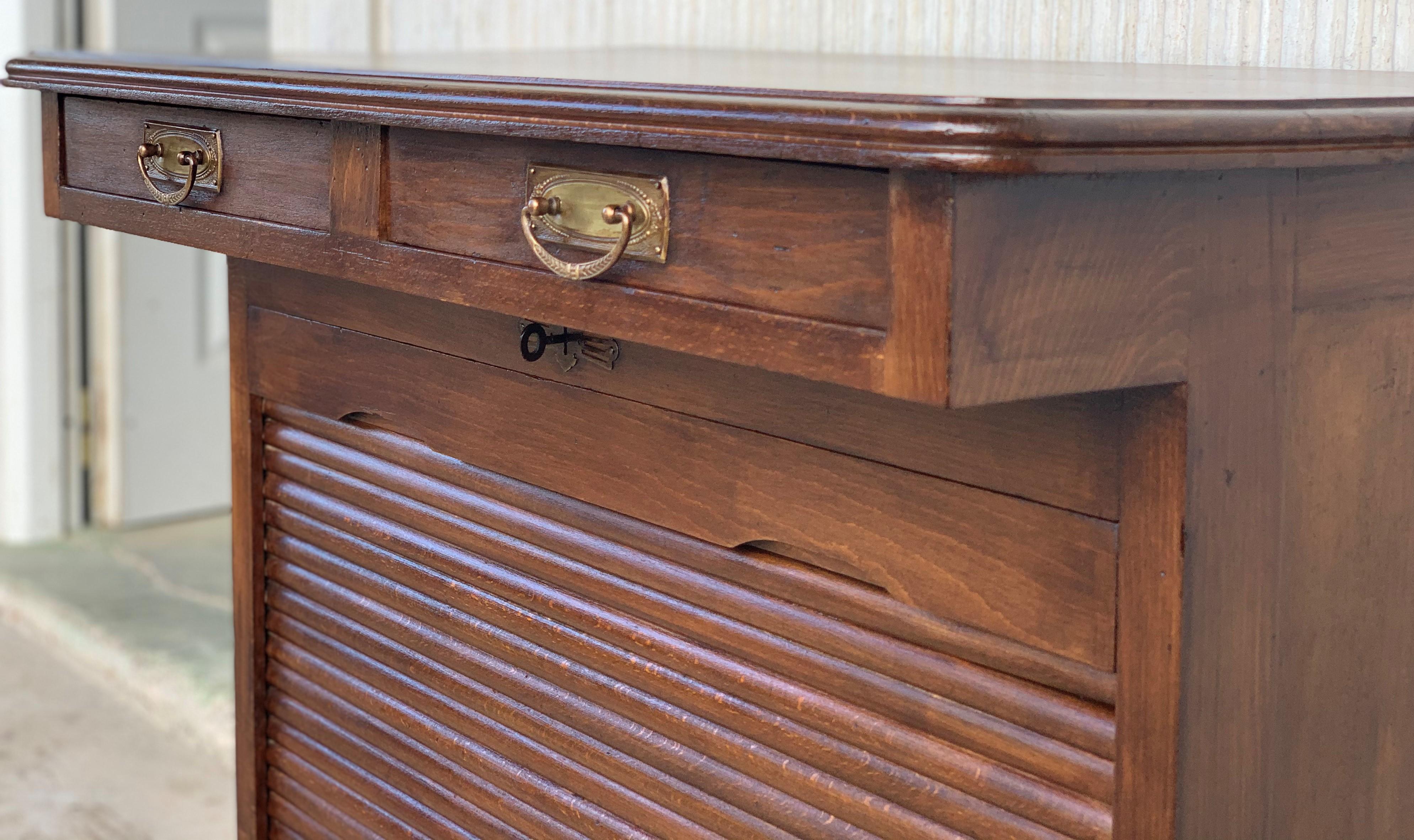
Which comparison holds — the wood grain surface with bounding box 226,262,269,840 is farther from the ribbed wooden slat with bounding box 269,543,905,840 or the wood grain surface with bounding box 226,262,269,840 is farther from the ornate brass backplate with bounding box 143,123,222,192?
the ornate brass backplate with bounding box 143,123,222,192

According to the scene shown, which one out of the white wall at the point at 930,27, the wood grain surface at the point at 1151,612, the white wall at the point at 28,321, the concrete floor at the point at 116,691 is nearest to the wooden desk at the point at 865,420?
the wood grain surface at the point at 1151,612

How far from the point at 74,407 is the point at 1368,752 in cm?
293

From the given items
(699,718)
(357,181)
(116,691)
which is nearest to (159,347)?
(116,691)

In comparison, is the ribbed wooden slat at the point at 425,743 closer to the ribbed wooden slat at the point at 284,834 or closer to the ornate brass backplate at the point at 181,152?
the ribbed wooden slat at the point at 284,834

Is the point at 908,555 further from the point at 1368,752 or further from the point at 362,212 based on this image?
the point at 362,212

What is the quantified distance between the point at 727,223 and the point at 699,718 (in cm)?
38

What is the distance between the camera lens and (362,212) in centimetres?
96

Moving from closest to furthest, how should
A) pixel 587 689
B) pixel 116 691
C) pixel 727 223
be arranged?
1. pixel 727 223
2. pixel 587 689
3. pixel 116 691

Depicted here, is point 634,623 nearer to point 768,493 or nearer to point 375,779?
point 768,493

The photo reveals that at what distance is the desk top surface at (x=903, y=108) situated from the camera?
59cm

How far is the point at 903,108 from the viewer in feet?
1.98

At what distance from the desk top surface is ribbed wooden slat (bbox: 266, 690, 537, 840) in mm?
546

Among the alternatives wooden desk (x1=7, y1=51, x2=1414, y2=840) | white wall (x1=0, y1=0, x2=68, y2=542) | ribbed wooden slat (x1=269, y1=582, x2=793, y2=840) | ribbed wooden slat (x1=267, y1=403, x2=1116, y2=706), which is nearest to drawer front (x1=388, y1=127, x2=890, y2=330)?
wooden desk (x1=7, y1=51, x2=1414, y2=840)

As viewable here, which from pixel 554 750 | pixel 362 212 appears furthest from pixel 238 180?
pixel 554 750
